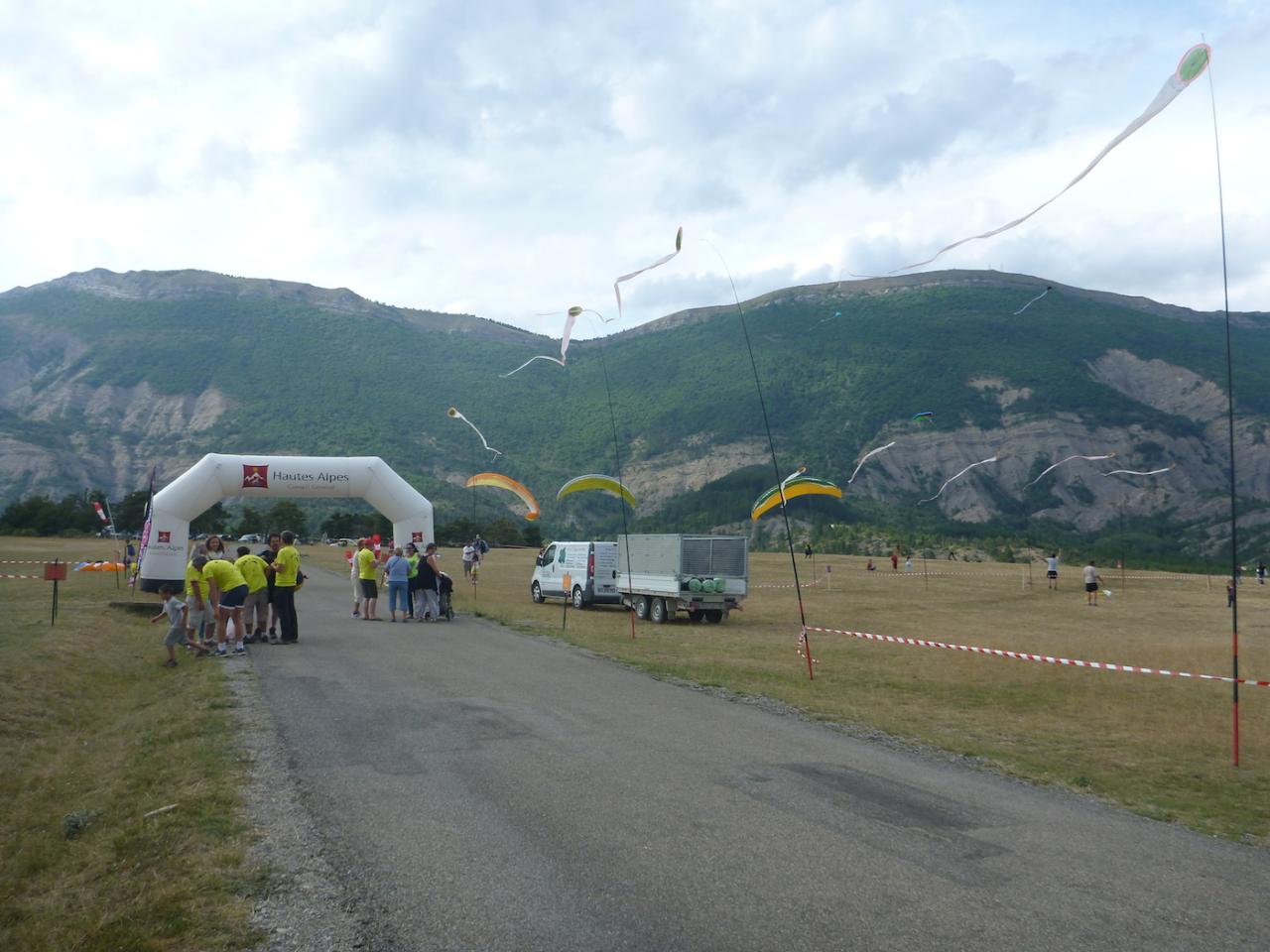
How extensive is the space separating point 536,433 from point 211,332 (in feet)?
245

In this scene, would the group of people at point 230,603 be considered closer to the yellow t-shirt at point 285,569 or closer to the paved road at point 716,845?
the yellow t-shirt at point 285,569

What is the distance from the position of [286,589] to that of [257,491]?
14.0 meters

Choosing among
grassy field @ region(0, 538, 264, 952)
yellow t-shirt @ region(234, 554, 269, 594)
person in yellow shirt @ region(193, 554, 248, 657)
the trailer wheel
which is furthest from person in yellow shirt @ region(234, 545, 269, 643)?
the trailer wheel

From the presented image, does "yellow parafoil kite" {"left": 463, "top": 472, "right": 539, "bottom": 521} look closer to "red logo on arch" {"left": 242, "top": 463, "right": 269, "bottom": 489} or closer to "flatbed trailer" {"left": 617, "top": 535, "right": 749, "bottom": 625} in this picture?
"red logo on arch" {"left": 242, "top": 463, "right": 269, "bottom": 489}

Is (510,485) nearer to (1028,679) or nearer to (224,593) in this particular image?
(224,593)

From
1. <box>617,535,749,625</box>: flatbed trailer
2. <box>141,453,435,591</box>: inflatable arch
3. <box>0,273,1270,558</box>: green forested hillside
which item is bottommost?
<box>617,535,749,625</box>: flatbed trailer

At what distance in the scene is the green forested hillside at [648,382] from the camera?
125 meters

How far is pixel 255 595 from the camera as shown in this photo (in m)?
18.1

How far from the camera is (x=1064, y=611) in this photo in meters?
32.5

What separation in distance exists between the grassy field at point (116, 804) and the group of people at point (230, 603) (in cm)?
60

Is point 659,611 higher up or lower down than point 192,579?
lower down

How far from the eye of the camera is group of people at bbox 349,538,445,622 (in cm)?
2258

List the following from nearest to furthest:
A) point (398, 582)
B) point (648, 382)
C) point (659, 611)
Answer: point (398, 582), point (659, 611), point (648, 382)

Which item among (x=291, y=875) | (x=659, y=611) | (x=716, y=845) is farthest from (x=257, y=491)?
(x=716, y=845)
